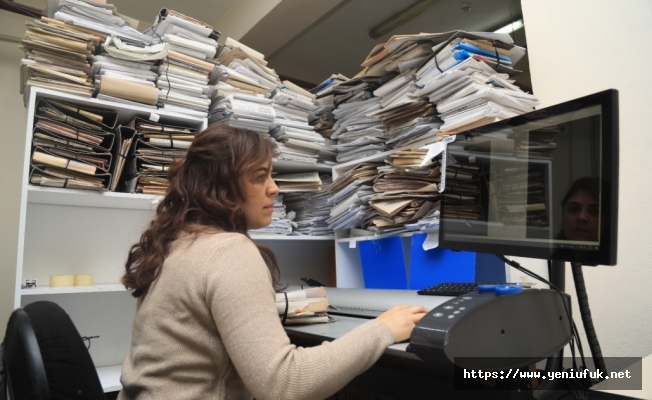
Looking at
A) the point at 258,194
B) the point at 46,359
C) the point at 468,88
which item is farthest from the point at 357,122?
the point at 46,359

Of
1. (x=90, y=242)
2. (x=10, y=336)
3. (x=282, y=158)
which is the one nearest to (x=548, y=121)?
(x=10, y=336)

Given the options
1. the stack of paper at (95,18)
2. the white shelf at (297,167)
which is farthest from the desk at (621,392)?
the stack of paper at (95,18)

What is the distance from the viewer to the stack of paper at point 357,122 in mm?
2197

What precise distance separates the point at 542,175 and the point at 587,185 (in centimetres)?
12

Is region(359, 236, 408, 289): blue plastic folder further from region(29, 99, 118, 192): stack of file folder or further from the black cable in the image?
region(29, 99, 118, 192): stack of file folder

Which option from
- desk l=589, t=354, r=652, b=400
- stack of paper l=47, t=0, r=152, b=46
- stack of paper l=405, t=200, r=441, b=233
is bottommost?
desk l=589, t=354, r=652, b=400

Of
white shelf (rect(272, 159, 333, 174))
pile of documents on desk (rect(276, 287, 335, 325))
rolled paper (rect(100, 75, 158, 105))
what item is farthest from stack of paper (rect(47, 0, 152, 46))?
pile of documents on desk (rect(276, 287, 335, 325))

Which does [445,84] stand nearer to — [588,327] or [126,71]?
[588,327]

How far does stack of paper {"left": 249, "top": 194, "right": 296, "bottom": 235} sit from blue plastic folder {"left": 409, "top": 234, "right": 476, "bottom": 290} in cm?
68

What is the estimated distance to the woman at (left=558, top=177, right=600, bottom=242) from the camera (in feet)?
2.59

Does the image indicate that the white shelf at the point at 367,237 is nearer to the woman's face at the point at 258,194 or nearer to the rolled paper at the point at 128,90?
the woman's face at the point at 258,194

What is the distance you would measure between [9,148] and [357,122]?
2081mm

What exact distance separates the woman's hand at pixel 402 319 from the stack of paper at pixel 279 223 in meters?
1.38

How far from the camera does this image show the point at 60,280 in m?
1.79
